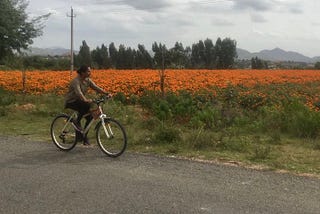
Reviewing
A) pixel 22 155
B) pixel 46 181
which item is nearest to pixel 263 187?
pixel 46 181

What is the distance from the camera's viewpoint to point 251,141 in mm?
9922

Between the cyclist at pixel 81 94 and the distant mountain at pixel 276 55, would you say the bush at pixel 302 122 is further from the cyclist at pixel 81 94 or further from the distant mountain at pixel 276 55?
the distant mountain at pixel 276 55

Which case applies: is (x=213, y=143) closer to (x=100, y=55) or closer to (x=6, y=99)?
(x=6, y=99)

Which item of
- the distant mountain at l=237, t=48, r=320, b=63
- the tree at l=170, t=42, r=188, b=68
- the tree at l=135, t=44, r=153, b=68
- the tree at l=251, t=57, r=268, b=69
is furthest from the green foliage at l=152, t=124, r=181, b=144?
the distant mountain at l=237, t=48, r=320, b=63

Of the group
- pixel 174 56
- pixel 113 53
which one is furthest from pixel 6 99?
pixel 113 53

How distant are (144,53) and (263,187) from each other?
39.8m

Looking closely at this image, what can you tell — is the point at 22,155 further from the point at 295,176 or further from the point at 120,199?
the point at 295,176

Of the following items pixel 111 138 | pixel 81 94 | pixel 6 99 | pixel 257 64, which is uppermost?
pixel 81 94

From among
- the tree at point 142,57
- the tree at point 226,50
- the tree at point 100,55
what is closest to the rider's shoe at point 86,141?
the tree at point 142,57

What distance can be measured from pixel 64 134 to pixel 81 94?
3.14ft

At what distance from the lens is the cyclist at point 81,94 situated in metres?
9.08

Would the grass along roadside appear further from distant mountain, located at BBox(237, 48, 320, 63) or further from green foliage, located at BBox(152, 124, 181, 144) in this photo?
distant mountain, located at BBox(237, 48, 320, 63)

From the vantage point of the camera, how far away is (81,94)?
29.5ft

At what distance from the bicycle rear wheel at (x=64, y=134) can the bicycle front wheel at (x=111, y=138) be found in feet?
2.57
